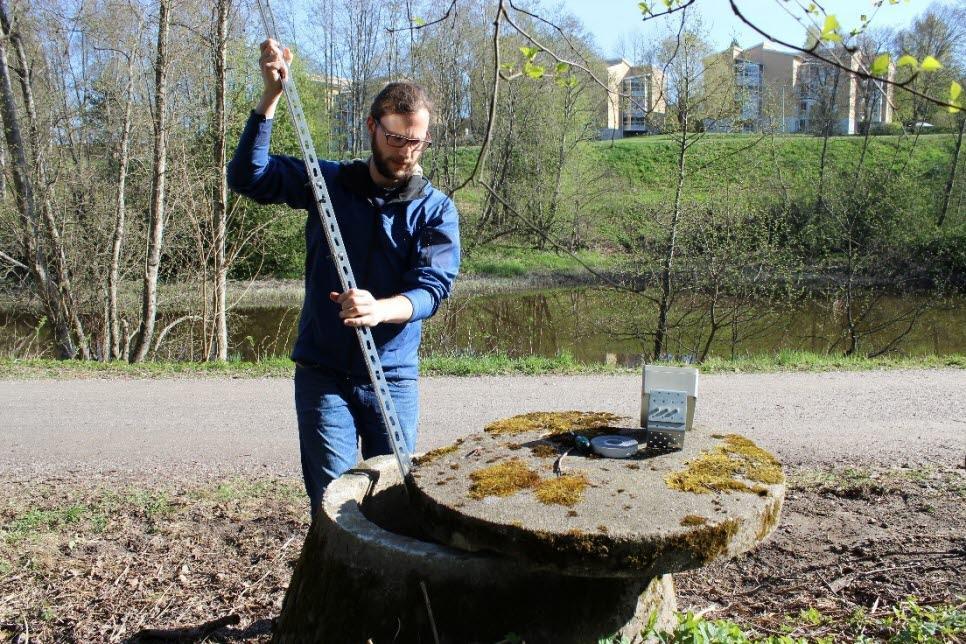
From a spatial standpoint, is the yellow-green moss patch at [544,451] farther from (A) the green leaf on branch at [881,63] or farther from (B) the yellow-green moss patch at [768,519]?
(A) the green leaf on branch at [881,63]

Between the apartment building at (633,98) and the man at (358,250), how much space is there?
2.79 ft

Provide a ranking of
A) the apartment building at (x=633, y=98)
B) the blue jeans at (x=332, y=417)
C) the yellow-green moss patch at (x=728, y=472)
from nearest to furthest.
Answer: the yellow-green moss patch at (x=728, y=472) < the blue jeans at (x=332, y=417) < the apartment building at (x=633, y=98)

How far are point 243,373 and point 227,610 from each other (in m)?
6.85

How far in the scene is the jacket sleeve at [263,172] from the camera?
2895 mm

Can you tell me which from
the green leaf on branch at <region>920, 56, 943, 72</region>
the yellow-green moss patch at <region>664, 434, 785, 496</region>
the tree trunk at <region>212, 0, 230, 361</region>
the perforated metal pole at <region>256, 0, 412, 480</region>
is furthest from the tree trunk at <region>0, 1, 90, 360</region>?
the green leaf on branch at <region>920, 56, 943, 72</region>

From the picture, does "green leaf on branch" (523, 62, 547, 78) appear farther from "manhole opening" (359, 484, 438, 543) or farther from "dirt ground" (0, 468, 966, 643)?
"dirt ground" (0, 468, 966, 643)

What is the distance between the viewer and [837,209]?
1789 cm

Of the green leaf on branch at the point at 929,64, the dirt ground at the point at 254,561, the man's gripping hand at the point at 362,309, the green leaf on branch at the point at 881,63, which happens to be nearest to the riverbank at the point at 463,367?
the dirt ground at the point at 254,561

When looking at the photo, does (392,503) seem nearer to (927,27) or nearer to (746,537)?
(746,537)

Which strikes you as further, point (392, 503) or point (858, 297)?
point (858, 297)

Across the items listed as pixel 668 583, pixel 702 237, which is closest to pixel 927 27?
pixel 702 237

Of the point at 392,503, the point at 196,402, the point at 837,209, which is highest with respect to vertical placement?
the point at 837,209

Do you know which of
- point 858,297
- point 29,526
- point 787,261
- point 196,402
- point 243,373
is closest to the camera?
point 29,526

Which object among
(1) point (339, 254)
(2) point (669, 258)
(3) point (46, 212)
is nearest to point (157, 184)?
(3) point (46, 212)
